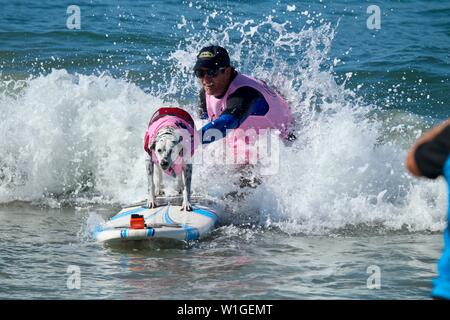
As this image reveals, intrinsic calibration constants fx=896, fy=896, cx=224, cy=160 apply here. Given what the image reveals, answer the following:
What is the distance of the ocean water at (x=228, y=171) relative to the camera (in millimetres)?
6531

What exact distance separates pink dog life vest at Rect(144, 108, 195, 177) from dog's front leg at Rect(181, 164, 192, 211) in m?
0.06

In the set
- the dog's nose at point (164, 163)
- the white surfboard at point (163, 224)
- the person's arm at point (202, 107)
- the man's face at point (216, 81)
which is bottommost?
the white surfboard at point (163, 224)

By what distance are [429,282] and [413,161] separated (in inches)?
117

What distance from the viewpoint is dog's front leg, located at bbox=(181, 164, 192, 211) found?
7.74 meters

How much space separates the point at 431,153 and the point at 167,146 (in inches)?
163

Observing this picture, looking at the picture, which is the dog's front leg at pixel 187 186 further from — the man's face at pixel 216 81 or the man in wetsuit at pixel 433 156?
the man in wetsuit at pixel 433 156

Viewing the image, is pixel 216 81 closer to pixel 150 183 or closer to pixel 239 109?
pixel 239 109

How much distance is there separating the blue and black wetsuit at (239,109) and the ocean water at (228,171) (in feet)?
1.88

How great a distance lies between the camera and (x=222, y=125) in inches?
315

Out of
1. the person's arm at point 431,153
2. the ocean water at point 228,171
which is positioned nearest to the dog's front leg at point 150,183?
the ocean water at point 228,171

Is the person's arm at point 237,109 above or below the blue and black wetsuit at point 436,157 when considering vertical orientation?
above

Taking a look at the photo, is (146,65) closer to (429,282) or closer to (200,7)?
(200,7)

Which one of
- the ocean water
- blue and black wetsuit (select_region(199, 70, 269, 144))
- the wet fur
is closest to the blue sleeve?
blue and black wetsuit (select_region(199, 70, 269, 144))
